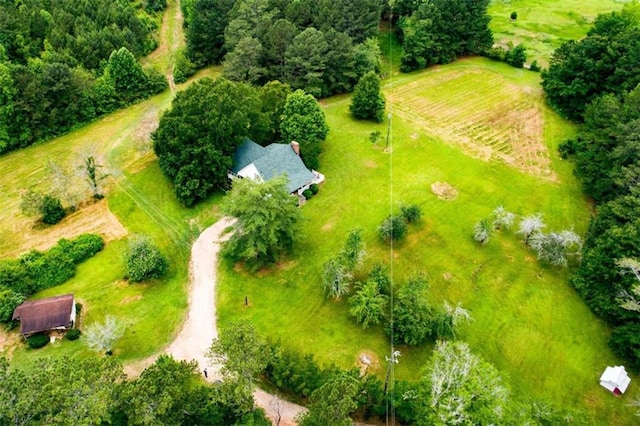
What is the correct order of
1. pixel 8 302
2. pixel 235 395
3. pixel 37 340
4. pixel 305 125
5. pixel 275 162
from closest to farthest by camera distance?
1. pixel 235 395
2. pixel 37 340
3. pixel 8 302
4. pixel 275 162
5. pixel 305 125

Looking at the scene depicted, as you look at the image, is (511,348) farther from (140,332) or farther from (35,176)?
(35,176)

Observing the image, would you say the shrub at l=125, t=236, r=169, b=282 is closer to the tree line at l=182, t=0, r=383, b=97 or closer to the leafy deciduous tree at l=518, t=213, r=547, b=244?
the leafy deciduous tree at l=518, t=213, r=547, b=244

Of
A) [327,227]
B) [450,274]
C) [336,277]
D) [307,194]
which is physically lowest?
[450,274]

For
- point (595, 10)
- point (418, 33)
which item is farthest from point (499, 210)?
point (595, 10)

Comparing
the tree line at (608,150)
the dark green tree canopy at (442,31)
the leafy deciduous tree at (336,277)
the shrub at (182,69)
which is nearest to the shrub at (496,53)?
the dark green tree canopy at (442,31)

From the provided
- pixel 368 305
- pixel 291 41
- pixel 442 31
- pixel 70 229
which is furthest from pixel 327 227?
pixel 442 31

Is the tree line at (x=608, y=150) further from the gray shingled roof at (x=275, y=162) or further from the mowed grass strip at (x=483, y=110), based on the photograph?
the gray shingled roof at (x=275, y=162)

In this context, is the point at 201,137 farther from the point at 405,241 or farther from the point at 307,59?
the point at 307,59
